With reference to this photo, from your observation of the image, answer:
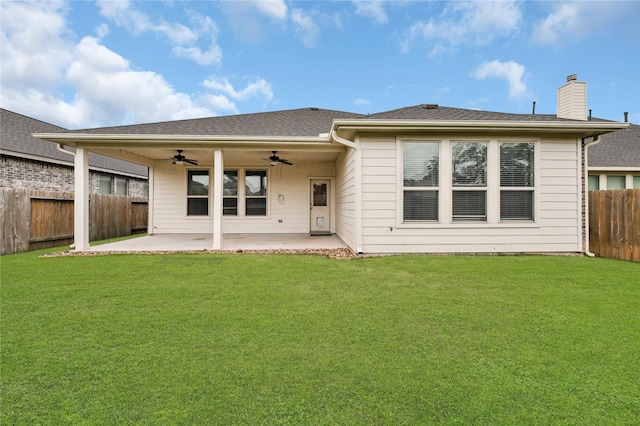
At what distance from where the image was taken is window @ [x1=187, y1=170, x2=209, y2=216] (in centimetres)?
1116

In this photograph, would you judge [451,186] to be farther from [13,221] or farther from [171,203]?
[13,221]

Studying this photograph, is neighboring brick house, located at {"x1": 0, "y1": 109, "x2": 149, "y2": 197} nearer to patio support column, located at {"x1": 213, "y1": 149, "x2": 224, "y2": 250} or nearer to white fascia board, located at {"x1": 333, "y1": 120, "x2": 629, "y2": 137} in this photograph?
patio support column, located at {"x1": 213, "y1": 149, "x2": 224, "y2": 250}

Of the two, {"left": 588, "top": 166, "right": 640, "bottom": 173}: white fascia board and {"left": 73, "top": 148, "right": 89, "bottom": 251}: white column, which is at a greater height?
{"left": 588, "top": 166, "right": 640, "bottom": 173}: white fascia board

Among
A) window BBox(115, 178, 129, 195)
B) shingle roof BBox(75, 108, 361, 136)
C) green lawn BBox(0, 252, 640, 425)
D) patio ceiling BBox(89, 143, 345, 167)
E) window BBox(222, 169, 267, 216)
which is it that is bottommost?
green lawn BBox(0, 252, 640, 425)

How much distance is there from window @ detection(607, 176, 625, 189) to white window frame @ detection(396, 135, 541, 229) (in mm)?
5959

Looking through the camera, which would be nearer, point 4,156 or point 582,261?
point 582,261

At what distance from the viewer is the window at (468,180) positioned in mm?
6816

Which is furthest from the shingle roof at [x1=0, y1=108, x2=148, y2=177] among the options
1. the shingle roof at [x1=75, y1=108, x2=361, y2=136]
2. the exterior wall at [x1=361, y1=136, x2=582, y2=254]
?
the exterior wall at [x1=361, y1=136, x2=582, y2=254]

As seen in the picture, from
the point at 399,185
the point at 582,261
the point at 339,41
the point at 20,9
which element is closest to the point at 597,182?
the point at 582,261

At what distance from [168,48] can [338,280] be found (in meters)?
16.1

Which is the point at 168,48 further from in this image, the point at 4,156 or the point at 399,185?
the point at 399,185

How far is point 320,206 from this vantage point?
11234 millimetres

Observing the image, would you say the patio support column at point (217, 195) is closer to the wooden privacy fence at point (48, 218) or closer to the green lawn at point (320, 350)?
the green lawn at point (320, 350)

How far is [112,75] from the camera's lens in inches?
829
